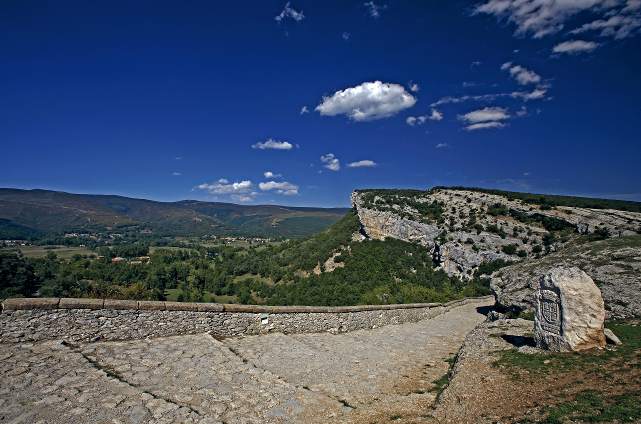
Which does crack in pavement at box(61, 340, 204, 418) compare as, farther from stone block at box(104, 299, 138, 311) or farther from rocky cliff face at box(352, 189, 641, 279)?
rocky cliff face at box(352, 189, 641, 279)

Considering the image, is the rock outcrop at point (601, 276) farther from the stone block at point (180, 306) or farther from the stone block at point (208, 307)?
the stone block at point (180, 306)

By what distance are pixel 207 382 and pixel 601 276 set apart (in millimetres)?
15500

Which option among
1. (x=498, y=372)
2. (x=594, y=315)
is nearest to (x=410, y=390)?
(x=498, y=372)

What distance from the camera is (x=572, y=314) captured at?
8914mm

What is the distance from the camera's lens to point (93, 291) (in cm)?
1097

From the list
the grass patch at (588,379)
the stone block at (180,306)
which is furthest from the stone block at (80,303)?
the grass patch at (588,379)

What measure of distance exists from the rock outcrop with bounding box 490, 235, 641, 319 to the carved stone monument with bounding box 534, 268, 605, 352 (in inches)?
A: 163

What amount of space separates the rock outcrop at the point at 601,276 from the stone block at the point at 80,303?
14755 mm

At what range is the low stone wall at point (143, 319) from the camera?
775cm

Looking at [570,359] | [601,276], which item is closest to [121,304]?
[570,359]

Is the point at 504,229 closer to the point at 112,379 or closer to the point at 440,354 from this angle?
the point at 440,354

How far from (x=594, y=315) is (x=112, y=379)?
11.3 m

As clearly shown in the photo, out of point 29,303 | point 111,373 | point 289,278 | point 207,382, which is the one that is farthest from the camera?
point 289,278

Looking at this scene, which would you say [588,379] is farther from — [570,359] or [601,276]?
[601,276]
